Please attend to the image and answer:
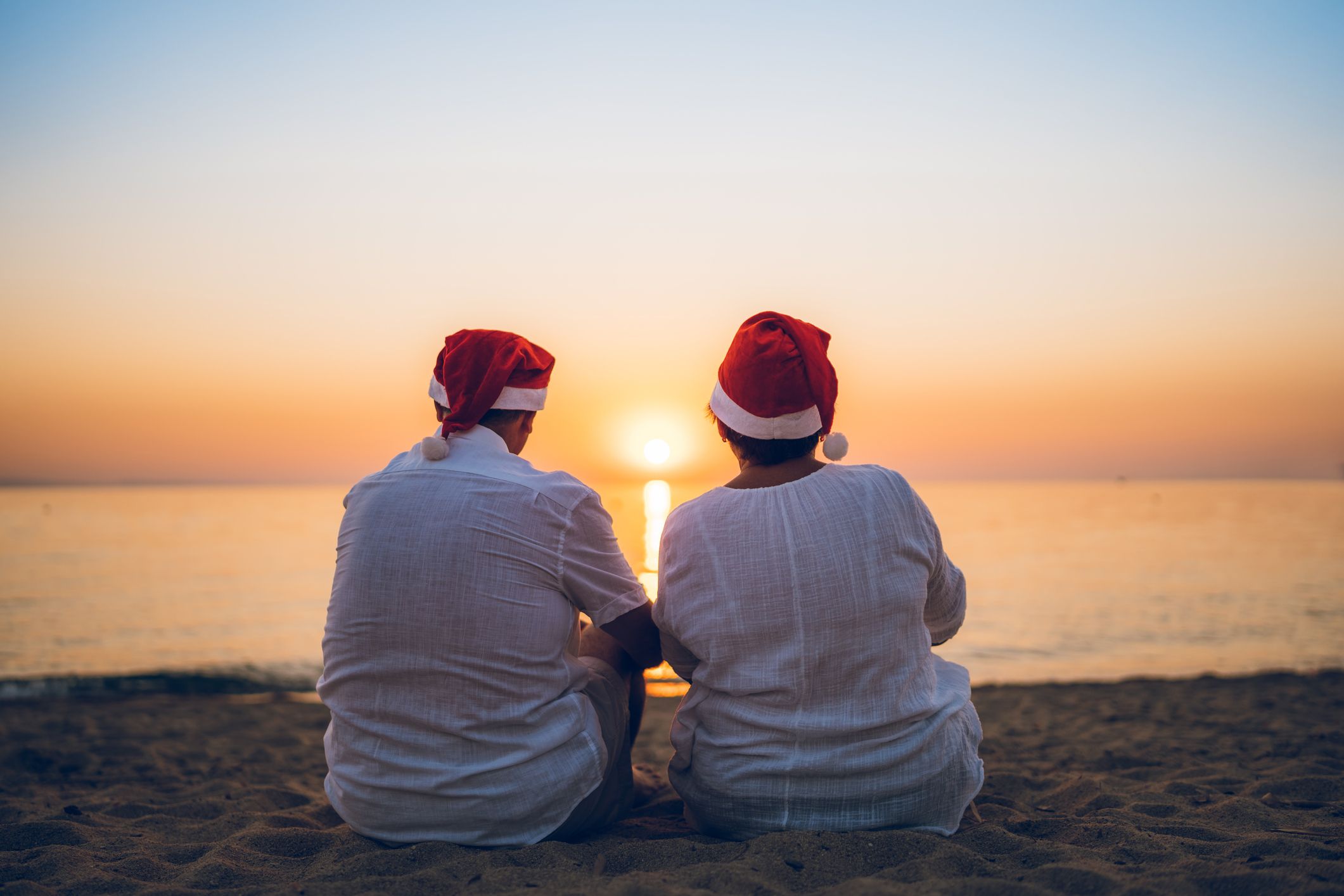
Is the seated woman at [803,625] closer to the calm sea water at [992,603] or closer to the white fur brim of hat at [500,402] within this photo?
the white fur brim of hat at [500,402]

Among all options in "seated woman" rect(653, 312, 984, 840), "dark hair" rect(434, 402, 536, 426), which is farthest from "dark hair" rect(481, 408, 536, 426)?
"seated woman" rect(653, 312, 984, 840)

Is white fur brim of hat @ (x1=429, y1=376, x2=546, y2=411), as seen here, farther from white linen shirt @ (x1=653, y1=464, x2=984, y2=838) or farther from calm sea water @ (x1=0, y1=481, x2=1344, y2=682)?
calm sea water @ (x1=0, y1=481, x2=1344, y2=682)

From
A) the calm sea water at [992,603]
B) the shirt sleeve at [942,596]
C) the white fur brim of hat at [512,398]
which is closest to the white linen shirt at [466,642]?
the white fur brim of hat at [512,398]

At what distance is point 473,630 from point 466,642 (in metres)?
0.04

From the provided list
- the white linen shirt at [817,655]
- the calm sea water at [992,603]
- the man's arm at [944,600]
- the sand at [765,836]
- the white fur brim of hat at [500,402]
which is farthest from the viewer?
the calm sea water at [992,603]

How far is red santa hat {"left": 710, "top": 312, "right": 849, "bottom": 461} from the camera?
256 cm

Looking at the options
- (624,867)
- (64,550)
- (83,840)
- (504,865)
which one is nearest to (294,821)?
(83,840)

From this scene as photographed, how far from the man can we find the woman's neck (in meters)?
0.43

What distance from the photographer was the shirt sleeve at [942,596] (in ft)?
8.59

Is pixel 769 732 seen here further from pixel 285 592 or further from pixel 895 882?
pixel 285 592

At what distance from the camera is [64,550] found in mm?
24250

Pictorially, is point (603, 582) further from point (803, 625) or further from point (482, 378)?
point (482, 378)

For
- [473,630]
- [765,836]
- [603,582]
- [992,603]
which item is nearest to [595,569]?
[603,582]

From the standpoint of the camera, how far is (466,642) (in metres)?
2.42
